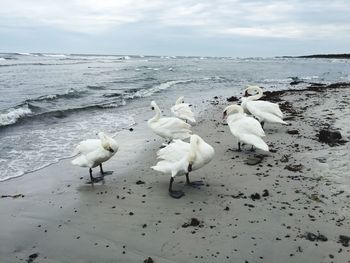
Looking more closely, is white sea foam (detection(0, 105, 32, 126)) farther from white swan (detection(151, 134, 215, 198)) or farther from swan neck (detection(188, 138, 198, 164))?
swan neck (detection(188, 138, 198, 164))

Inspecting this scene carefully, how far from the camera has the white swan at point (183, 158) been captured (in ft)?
22.0

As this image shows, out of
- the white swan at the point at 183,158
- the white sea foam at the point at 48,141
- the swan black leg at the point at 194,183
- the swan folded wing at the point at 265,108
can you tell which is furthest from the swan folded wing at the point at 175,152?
the swan folded wing at the point at 265,108

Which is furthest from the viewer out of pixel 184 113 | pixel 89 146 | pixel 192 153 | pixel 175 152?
pixel 184 113

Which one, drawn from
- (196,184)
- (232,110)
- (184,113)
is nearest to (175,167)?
(196,184)

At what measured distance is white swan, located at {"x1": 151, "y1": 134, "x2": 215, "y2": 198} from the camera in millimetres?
6715

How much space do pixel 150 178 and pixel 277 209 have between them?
8.75ft

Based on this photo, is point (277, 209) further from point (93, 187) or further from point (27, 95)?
point (27, 95)

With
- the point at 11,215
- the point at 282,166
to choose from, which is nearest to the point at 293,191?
the point at 282,166

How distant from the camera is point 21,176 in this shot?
8.37 m

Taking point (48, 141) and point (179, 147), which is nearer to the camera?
point (179, 147)

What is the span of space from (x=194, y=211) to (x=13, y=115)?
37.2 feet

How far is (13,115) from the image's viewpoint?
15469 mm

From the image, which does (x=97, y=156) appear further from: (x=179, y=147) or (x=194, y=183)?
(x=194, y=183)

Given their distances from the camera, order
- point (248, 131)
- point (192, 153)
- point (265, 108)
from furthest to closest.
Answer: point (265, 108) → point (248, 131) → point (192, 153)
